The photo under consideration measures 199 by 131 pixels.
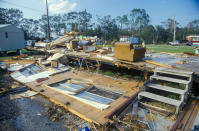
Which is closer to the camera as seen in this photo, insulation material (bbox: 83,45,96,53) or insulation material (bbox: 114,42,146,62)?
insulation material (bbox: 114,42,146,62)

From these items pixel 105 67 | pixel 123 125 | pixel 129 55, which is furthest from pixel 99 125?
pixel 105 67

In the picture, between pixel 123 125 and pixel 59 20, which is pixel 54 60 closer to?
pixel 123 125

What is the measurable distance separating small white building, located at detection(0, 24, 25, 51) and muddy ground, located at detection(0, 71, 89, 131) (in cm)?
1642

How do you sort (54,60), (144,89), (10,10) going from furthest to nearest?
(10,10), (54,60), (144,89)

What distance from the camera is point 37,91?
5.68 meters

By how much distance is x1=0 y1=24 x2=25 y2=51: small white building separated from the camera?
17672mm

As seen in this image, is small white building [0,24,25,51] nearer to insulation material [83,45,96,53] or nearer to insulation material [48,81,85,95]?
insulation material [83,45,96,53]

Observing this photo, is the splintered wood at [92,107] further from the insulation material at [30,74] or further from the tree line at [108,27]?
the tree line at [108,27]

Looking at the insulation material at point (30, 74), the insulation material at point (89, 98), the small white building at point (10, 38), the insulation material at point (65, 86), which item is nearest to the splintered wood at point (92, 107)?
the insulation material at point (89, 98)

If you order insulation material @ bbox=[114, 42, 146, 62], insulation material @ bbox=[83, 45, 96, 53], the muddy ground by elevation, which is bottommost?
the muddy ground

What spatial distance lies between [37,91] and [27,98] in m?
0.48

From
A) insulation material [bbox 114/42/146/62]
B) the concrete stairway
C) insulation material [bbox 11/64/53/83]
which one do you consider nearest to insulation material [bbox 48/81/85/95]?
insulation material [bbox 11/64/53/83]

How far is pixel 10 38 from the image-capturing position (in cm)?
1877

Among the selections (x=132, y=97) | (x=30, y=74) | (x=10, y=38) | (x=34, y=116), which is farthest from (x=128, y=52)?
(x=10, y=38)
